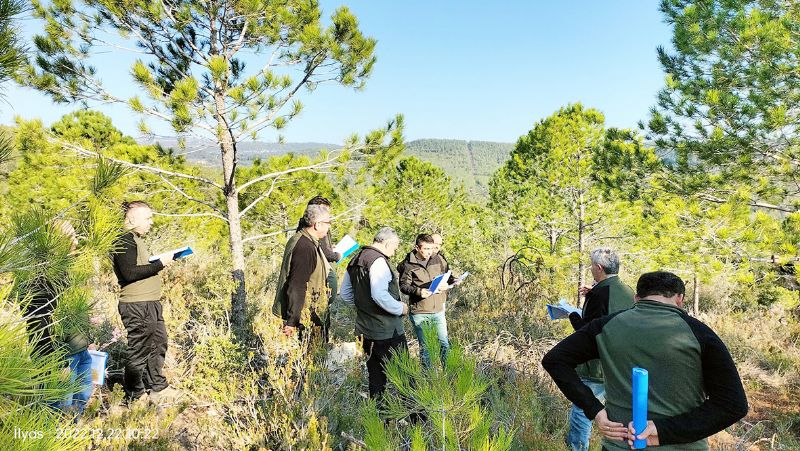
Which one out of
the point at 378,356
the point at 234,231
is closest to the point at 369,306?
the point at 378,356

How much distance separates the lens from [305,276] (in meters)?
3.00

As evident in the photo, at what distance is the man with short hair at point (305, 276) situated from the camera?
9.71ft

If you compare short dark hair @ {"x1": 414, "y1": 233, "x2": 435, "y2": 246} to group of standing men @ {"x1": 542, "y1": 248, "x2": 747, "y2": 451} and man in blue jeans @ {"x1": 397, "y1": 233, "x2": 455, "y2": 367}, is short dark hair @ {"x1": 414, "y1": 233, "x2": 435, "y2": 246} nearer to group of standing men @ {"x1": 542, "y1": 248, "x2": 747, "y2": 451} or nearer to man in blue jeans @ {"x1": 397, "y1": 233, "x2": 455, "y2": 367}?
man in blue jeans @ {"x1": 397, "y1": 233, "x2": 455, "y2": 367}

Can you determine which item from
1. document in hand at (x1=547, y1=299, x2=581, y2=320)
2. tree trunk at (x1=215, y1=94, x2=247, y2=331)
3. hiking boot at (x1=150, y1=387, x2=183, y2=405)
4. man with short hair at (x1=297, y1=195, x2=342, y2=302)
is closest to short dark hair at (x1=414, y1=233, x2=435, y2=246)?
man with short hair at (x1=297, y1=195, x2=342, y2=302)

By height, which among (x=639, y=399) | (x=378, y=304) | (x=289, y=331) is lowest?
(x=289, y=331)

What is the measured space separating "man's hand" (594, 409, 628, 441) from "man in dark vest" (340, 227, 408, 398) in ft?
4.92

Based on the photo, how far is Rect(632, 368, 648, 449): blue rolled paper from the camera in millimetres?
1396

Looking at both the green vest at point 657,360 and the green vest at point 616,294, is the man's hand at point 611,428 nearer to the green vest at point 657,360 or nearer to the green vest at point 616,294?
the green vest at point 657,360

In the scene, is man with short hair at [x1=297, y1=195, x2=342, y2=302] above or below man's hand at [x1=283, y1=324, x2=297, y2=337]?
above

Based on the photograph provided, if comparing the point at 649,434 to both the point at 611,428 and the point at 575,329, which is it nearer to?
the point at 611,428

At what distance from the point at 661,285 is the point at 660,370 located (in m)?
→ 0.35

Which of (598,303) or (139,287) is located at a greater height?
(598,303)

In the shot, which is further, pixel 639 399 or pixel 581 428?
pixel 581 428

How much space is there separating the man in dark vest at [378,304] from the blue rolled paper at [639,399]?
1.74 m
